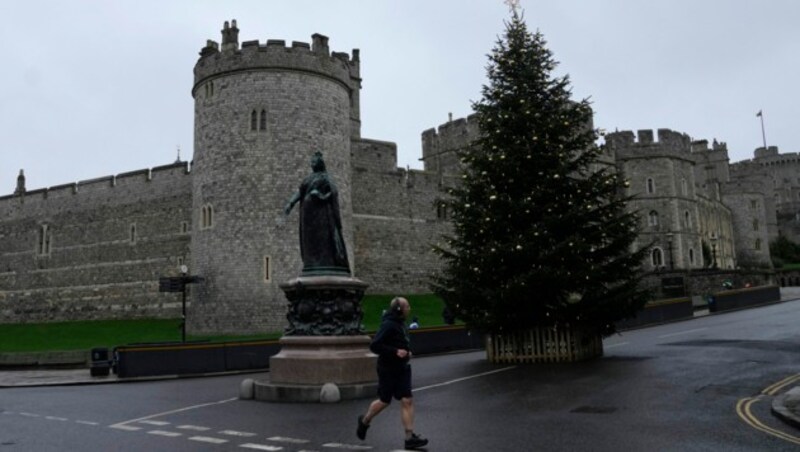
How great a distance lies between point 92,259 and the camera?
4066 cm

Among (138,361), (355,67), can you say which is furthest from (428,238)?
(138,361)

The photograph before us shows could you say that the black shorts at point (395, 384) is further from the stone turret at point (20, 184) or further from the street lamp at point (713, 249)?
the street lamp at point (713, 249)

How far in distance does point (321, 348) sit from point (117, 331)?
74.2ft

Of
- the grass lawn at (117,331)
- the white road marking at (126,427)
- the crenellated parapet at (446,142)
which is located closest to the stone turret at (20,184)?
the grass lawn at (117,331)

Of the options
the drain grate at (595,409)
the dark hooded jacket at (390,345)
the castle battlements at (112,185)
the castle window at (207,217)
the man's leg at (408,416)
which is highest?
the castle battlements at (112,185)

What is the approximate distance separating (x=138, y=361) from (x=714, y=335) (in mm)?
15269

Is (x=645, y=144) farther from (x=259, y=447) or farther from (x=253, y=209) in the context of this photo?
(x=259, y=447)

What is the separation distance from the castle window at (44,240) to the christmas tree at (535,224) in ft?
116

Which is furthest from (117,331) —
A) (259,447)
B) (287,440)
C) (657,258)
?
(657,258)

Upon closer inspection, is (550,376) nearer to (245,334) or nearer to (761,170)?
(245,334)

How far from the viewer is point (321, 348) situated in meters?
11.6

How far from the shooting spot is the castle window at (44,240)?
4338cm

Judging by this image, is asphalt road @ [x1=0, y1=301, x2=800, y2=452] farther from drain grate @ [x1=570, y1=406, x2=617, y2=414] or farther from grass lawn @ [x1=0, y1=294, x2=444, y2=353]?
grass lawn @ [x1=0, y1=294, x2=444, y2=353]

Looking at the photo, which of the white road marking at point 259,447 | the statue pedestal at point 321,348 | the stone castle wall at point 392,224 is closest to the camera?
the white road marking at point 259,447
